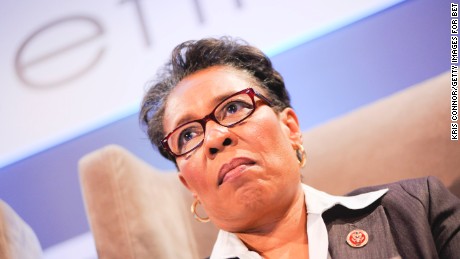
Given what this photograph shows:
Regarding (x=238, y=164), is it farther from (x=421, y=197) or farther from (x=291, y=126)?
(x=421, y=197)

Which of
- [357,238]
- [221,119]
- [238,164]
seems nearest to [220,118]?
[221,119]

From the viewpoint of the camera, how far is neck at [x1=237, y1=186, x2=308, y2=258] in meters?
1.03

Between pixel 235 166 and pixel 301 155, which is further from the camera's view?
pixel 301 155

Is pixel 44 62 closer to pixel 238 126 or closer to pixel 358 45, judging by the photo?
pixel 238 126

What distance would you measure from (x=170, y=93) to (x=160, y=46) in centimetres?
28

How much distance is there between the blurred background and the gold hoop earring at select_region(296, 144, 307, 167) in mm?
210

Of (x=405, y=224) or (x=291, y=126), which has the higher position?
(x=291, y=126)

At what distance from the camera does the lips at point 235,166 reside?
0.97 m

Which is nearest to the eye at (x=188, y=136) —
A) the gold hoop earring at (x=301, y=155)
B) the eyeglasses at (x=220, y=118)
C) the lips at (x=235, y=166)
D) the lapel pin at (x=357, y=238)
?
the eyeglasses at (x=220, y=118)

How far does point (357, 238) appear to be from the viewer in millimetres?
949

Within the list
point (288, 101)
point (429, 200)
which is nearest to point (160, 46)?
point (288, 101)

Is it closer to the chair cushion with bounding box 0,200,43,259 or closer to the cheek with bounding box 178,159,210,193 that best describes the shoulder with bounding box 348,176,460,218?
the cheek with bounding box 178,159,210,193

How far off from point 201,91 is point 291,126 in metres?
0.23

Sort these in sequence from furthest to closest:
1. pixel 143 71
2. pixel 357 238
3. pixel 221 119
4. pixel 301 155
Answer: pixel 143 71 → pixel 301 155 → pixel 221 119 → pixel 357 238
